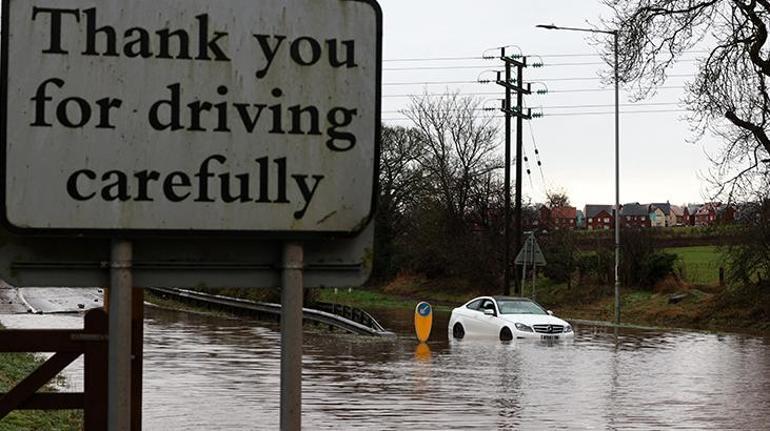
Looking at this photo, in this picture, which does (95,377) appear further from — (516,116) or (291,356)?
(516,116)

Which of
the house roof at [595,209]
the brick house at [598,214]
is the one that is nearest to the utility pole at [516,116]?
the brick house at [598,214]

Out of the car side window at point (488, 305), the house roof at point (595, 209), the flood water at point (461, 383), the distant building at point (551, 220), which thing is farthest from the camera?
the house roof at point (595, 209)

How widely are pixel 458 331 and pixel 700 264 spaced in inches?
1184

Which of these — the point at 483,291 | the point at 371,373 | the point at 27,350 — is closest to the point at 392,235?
the point at 483,291

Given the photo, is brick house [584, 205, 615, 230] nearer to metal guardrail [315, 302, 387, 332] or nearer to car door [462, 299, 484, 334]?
metal guardrail [315, 302, 387, 332]

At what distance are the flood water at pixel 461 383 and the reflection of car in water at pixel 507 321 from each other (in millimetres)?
780

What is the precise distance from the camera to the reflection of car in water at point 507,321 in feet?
93.0

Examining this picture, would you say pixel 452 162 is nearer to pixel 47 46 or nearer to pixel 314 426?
pixel 314 426

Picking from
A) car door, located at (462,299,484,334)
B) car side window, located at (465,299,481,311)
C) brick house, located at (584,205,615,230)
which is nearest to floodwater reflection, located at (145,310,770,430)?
car door, located at (462,299,484,334)

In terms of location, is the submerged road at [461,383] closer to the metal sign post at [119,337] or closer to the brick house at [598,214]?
the metal sign post at [119,337]

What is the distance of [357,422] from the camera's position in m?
13.8

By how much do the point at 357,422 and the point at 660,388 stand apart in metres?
6.23

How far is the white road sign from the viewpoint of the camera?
3.42 meters

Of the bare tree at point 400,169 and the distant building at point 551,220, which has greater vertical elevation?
the bare tree at point 400,169
